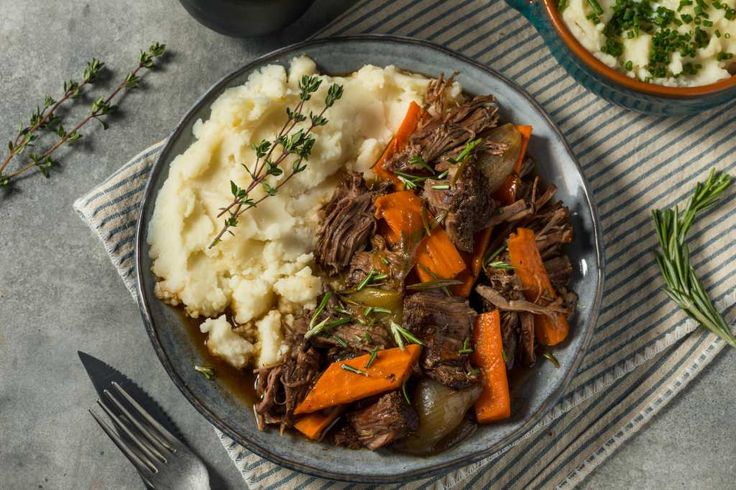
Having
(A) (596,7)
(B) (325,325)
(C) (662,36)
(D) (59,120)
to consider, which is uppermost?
(D) (59,120)

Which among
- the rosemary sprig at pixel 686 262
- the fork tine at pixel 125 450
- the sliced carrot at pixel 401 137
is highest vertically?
the sliced carrot at pixel 401 137

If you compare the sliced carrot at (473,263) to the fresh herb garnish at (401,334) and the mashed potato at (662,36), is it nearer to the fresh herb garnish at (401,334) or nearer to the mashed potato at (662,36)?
the fresh herb garnish at (401,334)

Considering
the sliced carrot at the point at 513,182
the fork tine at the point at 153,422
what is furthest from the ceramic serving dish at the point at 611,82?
the fork tine at the point at 153,422

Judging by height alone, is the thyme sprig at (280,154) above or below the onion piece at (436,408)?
above

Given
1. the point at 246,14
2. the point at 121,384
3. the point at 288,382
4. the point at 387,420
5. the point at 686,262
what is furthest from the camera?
the point at 686,262

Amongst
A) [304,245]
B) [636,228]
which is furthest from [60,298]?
[636,228]

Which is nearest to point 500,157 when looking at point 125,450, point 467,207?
point 467,207

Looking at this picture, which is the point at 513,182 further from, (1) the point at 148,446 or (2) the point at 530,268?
(1) the point at 148,446
